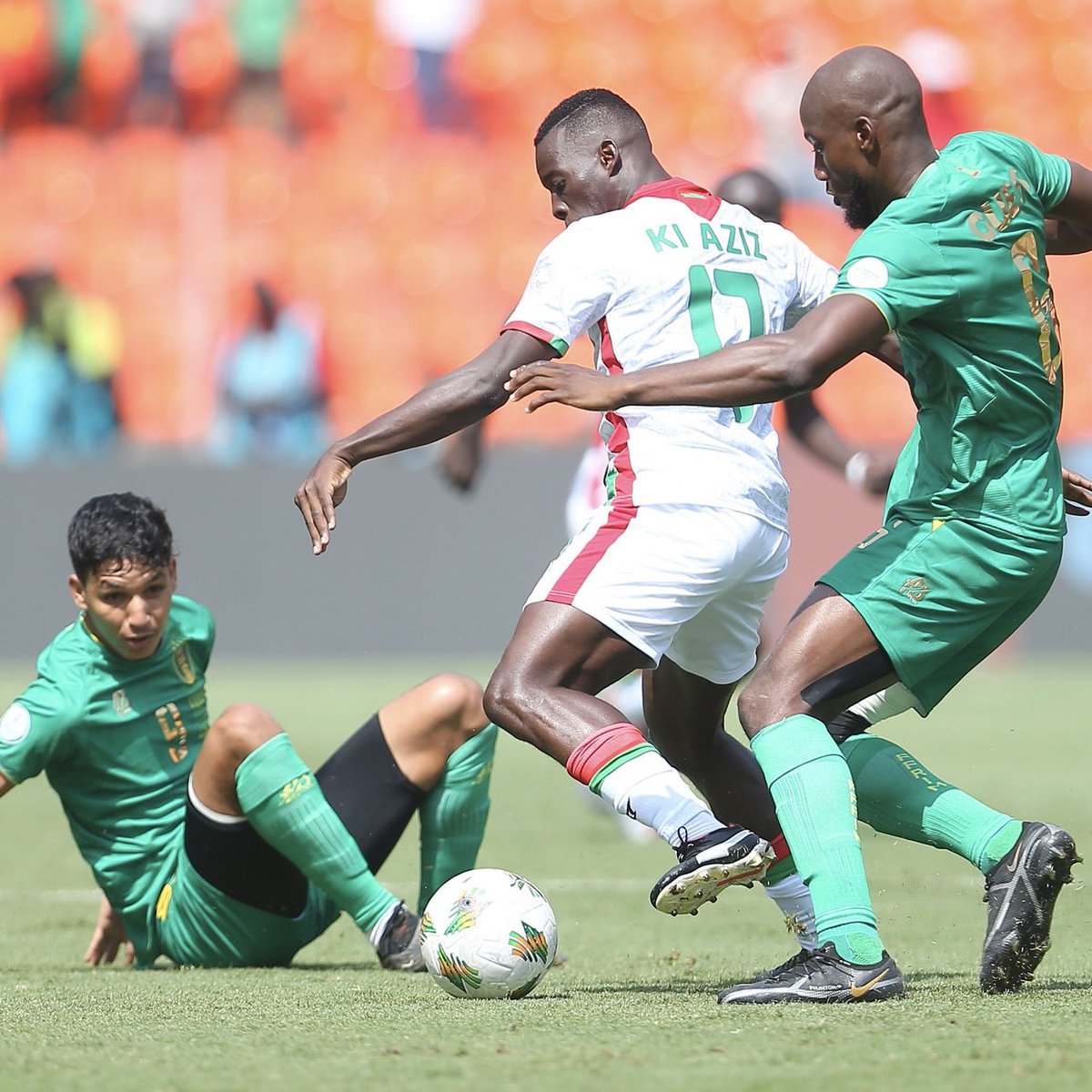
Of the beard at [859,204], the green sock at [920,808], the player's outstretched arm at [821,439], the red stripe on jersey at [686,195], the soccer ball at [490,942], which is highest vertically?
the red stripe on jersey at [686,195]

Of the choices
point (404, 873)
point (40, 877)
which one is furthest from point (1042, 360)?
point (40, 877)

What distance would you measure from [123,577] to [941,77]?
1322 cm

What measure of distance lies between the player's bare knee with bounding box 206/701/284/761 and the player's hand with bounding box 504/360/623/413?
1.07 meters

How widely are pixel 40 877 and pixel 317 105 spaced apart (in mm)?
11369

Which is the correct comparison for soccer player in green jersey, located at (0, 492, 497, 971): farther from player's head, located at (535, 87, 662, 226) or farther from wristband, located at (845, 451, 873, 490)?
wristband, located at (845, 451, 873, 490)

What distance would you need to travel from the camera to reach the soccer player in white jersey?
3512mm

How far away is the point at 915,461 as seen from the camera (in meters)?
3.69

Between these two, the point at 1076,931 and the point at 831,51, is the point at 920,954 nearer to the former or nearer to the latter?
the point at 1076,931

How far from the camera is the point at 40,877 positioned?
5945mm

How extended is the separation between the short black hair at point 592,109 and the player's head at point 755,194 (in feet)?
7.24

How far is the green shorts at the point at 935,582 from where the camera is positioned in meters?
3.49

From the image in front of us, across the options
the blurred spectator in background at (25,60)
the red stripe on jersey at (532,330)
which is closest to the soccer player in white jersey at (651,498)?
the red stripe on jersey at (532,330)

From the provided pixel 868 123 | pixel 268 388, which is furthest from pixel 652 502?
pixel 268 388

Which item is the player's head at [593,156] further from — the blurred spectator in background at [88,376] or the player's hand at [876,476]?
the blurred spectator in background at [88,376]
